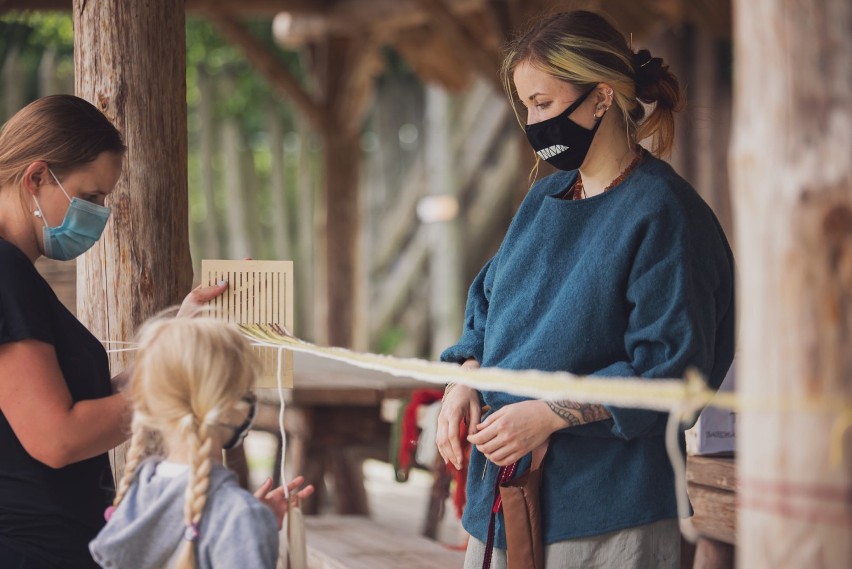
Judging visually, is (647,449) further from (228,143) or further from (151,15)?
(228,143)

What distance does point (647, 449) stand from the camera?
1.84 meters

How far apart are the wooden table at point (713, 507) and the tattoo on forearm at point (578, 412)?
3.82 ft

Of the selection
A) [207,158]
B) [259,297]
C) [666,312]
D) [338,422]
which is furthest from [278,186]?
[666,312]

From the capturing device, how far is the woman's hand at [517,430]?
1.81 meters

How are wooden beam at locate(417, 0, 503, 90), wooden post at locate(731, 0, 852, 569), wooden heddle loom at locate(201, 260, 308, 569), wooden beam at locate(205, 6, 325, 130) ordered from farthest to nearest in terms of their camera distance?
wooden beam at locate(205, 6, 325, 130) → wooden beam at locate(417, 0, 503, 90) → wooden heddle loom at locate(201, 260, 308, 569) → wooden post at locate(731, 0, 852, 569)

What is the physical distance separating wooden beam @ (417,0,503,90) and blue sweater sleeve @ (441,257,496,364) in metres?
4.48

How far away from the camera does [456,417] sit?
1954 mm

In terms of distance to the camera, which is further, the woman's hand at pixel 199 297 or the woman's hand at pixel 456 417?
the woman's hand at pixel 199 297

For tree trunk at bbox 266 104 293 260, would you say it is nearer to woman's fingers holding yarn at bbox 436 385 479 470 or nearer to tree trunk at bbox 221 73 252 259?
tree trunk at bbox 221 73 252 259

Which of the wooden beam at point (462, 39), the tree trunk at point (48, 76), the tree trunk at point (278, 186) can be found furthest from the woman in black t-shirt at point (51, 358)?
the tree trunk at point (278, 186)

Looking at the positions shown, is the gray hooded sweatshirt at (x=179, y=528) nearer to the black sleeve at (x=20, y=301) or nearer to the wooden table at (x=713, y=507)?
the black sleeve at (x=20, y=301)

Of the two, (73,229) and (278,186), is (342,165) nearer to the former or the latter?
(278,186)

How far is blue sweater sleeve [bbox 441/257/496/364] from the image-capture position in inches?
81.7

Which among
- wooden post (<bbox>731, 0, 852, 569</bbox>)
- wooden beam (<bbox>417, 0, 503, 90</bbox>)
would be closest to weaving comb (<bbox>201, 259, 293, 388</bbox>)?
wooden post (<bbox>731, 0, 852, 569</bbox>)
